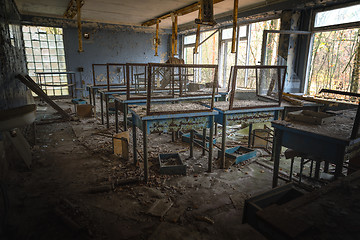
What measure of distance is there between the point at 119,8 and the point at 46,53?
4.35 meters

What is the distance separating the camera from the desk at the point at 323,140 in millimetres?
2109

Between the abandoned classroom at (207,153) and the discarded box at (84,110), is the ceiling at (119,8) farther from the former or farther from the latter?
the discarded box at (84,110)

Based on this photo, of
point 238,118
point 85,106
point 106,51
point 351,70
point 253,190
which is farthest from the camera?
point 106,51

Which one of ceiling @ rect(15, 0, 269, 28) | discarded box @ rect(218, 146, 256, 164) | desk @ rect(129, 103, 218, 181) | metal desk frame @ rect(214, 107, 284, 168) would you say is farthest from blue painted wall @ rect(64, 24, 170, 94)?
metal desk frame @ rect(214, 107, 284, 168)

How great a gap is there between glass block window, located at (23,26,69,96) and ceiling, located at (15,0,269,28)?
739 millimetres

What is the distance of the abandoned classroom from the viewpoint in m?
2.06

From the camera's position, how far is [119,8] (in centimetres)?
780

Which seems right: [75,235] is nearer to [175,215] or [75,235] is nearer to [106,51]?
[175,215]

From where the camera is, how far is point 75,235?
6.93ft

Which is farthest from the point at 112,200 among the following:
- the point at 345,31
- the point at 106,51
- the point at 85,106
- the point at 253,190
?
the point at 106,51

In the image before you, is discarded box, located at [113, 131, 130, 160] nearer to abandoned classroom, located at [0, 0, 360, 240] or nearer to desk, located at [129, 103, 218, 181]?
abandoned classroom, located at [0, 0, 360, 240]

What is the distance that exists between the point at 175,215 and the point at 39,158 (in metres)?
2.87

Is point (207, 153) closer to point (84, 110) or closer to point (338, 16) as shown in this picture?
point (338, 16)

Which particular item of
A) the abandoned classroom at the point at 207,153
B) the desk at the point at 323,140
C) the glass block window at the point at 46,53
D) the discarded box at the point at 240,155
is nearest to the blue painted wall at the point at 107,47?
the glass block window at the point at 46,53
